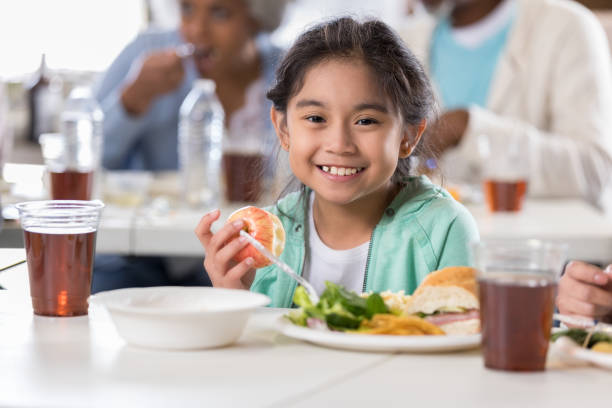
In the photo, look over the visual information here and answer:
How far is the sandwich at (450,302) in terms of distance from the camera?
0.90m

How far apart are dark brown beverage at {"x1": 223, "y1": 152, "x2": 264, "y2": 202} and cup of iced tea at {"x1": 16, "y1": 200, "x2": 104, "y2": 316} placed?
1411mm

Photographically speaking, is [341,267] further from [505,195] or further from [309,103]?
[505,195]

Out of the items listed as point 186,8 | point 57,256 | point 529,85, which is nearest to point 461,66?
point 529,85

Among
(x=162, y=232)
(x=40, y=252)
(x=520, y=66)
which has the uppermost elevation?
(x=520, y=66)

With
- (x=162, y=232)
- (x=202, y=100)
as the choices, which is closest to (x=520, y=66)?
(x=202, y=100)

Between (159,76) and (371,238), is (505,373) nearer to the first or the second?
(371,238)

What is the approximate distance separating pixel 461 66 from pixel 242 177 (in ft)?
4.74

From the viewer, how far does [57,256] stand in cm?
102

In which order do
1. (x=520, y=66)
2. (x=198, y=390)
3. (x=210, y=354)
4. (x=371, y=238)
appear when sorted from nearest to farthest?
(x=198, y=390), (x=210, y=354), (x=371, y=238), (x=520, y=66)

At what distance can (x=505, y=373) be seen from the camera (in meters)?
0.78

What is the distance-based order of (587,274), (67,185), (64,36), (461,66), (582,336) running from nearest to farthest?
(582,336) < (587,274) < (67,185) < (461,66) < (64,36)

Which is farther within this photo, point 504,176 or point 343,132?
point 504,176

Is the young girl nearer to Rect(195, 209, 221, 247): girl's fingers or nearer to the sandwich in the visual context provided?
Rect(195, 209, 221, 247): girl's fingers

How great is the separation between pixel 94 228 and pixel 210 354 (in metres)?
0.28
